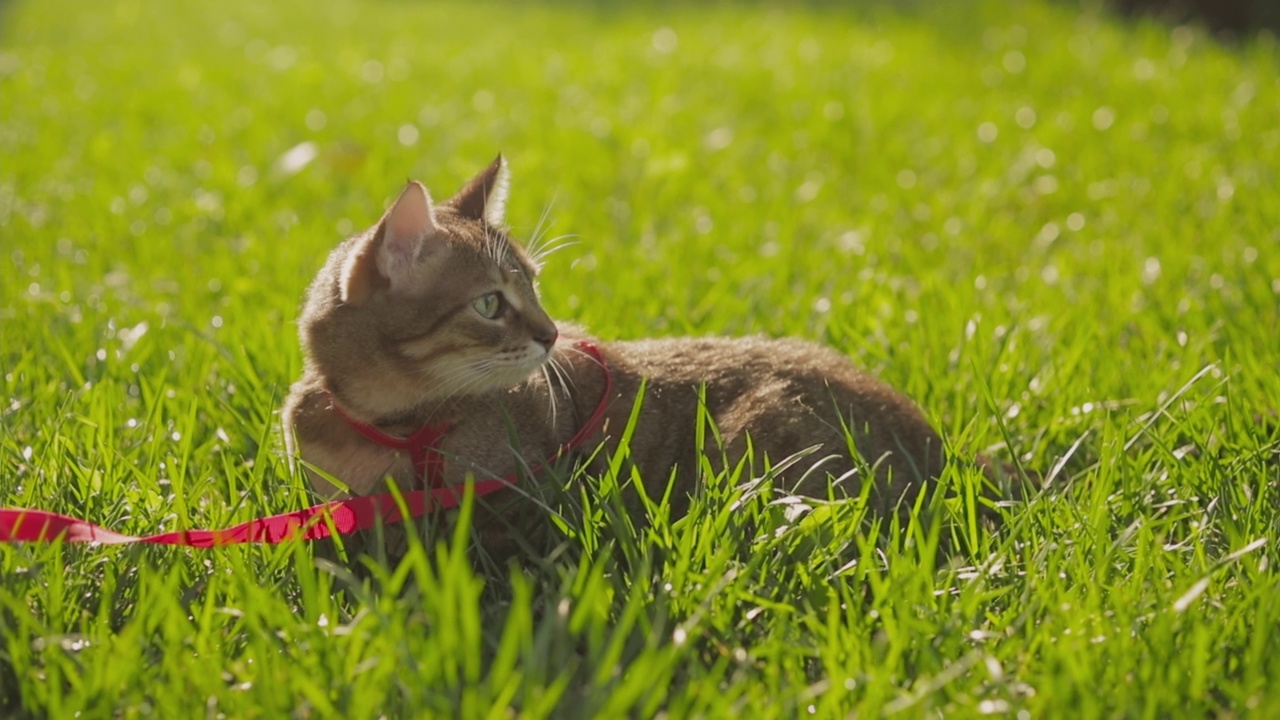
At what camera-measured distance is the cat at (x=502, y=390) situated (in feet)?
8.01

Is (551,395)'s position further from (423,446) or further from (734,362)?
(734,362)

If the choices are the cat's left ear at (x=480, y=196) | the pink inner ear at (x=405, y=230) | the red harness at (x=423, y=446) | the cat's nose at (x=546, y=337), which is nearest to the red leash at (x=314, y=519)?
the red harness at (x=423, y=446)

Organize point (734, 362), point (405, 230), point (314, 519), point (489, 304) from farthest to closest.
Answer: point (734, 362), point (489, 304), point (405, 230), point (314, 519)

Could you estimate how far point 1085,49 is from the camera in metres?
8.20

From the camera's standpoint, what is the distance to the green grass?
1.87 metres

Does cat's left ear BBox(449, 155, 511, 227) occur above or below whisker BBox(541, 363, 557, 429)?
above

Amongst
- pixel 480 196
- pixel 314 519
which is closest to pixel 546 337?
pixel 480 196

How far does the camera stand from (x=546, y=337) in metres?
2.50

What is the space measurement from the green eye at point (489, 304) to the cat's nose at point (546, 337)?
0.33 ft

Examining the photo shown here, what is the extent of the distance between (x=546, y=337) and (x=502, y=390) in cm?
17

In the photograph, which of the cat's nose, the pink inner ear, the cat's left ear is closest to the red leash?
the cat's nose

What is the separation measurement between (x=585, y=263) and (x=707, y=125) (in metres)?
2.67

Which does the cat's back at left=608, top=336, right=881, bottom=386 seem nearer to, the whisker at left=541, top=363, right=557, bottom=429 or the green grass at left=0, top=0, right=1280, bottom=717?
the whisker at left=541, top=363, right=557, bottom=429

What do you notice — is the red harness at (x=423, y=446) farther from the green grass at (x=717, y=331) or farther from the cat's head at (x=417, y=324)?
the green grass at (x=717, y=331)
